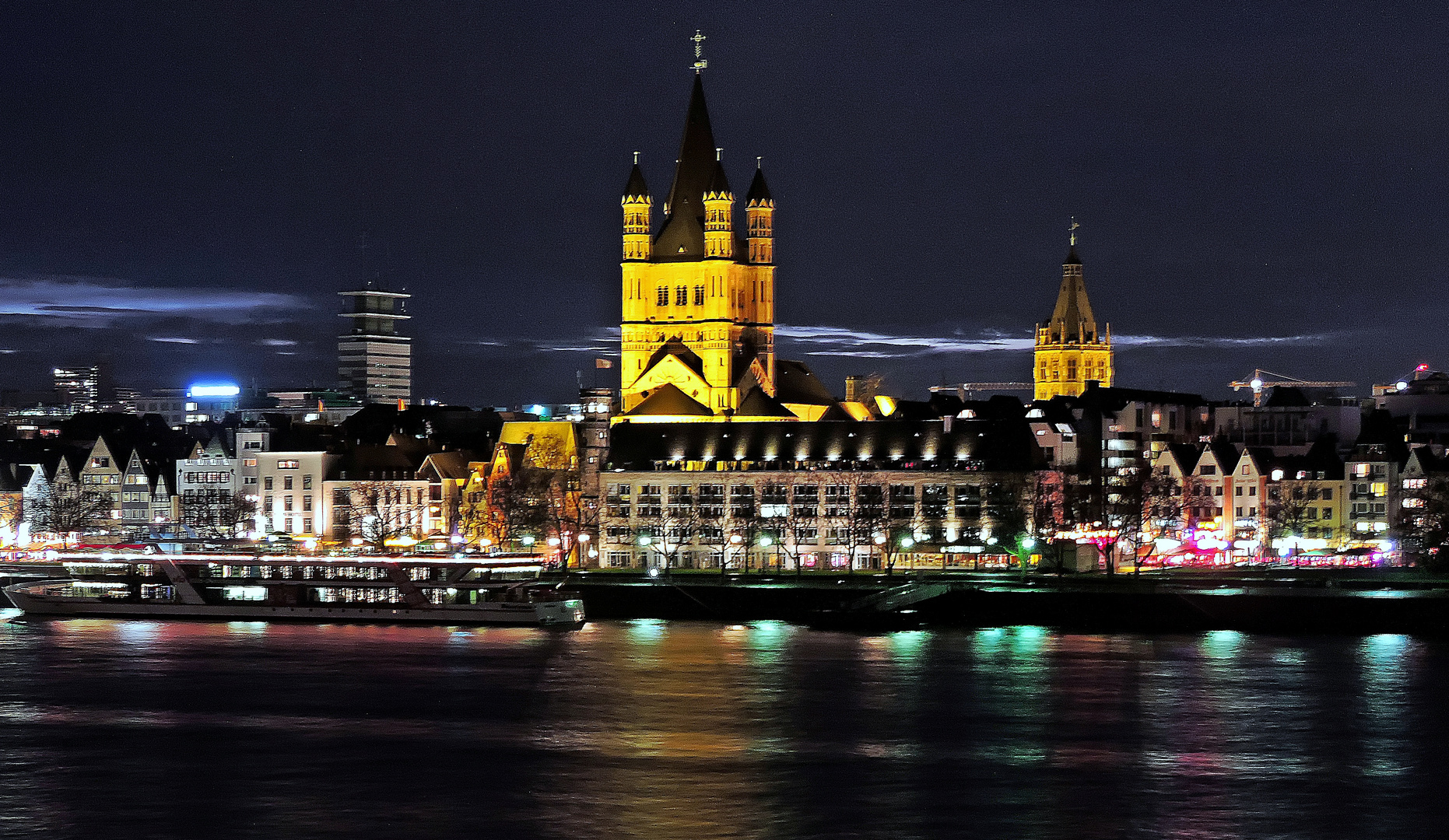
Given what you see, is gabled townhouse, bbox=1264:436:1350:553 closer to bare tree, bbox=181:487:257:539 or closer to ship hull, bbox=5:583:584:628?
ship hull, bbox=5:583:584:628

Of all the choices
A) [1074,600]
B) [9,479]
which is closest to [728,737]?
[1074,600]

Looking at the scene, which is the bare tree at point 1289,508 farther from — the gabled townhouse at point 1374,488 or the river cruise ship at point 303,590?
the river cruise ship at point 303,590

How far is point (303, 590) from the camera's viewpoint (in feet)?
305

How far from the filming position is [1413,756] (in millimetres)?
53594

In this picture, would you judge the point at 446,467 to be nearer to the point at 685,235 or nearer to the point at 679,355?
the point at 679,355

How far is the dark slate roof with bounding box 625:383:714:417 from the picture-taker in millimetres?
134000

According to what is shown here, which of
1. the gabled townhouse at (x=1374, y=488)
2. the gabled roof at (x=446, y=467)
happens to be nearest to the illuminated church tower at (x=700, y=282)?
the gabled roof at (x=446, y=467)

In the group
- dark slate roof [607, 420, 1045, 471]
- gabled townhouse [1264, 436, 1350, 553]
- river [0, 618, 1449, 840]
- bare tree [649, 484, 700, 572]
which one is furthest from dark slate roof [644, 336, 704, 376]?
river [0, 618, 1449, 840]

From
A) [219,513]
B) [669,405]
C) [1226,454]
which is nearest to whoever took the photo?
[1226,454]

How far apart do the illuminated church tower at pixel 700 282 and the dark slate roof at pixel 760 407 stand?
391cm

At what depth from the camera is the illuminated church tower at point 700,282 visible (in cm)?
14262

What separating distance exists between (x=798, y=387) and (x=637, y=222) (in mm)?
14629

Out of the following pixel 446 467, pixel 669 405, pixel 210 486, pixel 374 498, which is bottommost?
pixel 374 498

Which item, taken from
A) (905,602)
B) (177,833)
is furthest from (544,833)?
(905,602)
